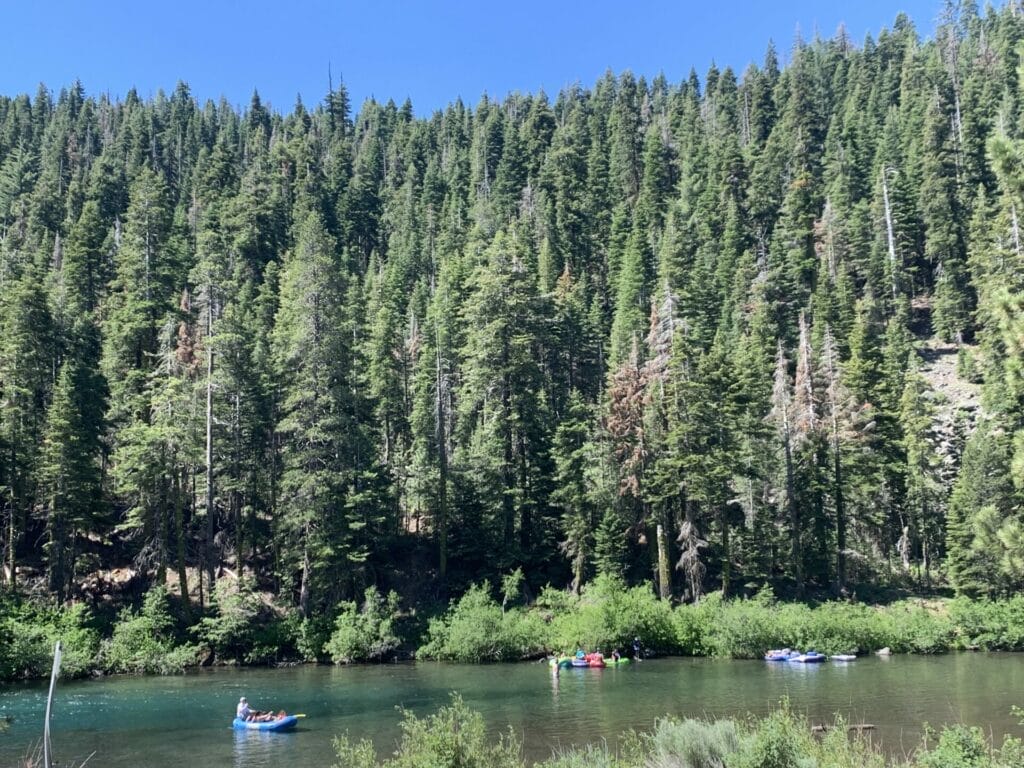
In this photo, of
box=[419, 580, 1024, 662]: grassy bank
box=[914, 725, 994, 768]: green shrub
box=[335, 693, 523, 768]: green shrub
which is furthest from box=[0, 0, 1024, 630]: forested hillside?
box=[335, 693, 523, 768]: green shrub

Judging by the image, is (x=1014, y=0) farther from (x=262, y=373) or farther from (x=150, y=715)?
(x=150, y=715)

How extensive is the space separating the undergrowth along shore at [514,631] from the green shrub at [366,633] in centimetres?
5

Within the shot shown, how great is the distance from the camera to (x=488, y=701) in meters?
28.4

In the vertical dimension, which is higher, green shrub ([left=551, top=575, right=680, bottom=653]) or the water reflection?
green shrub ([left=551, top=575, right=680, bottom=653])

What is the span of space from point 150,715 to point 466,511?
80.2 feet

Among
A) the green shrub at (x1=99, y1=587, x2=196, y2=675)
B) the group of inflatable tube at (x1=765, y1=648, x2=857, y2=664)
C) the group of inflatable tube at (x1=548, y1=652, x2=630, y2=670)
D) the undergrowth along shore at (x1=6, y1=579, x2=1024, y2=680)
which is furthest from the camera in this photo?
the undergrowth along shore at (x1=6, y1=579, x2=1024, y2=680)

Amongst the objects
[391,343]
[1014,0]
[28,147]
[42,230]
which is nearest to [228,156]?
[42,230]

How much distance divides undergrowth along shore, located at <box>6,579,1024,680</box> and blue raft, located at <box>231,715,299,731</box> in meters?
15.0

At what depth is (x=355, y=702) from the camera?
95.4 feet

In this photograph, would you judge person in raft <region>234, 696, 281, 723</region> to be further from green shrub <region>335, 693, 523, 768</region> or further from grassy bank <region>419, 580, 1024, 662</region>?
grassy bank <region>419, 580, 1024, 662</region>

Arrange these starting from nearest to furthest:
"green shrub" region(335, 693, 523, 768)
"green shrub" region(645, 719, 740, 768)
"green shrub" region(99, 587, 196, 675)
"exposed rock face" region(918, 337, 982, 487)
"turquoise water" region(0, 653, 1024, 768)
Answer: "green shrub" region(335, 693, 523, 768) < "green shrub" region(645, 719, 740, 768) < "turquoise water" region(0, 653, 1024, 768) < "green shrub" region(99, 587, 196, 675) < "exposed rock face" region(918, 337, 982, 487)

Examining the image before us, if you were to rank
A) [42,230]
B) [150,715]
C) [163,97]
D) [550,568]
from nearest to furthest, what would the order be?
[150,715] → [550,568] → [42,230] → [163,97]

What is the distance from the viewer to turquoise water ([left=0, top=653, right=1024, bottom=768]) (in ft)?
73.3

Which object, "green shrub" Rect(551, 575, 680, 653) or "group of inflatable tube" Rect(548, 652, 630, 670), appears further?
"green shrub" Rect(551, 575, 680, 653)
